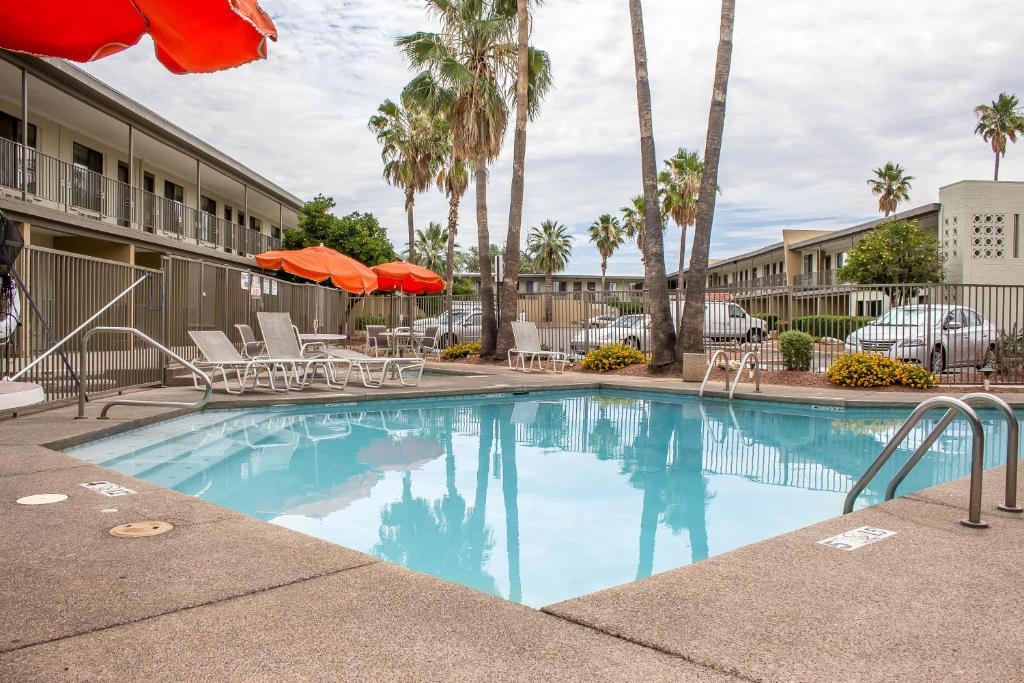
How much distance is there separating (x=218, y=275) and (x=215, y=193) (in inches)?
704

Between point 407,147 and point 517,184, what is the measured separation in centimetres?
1723

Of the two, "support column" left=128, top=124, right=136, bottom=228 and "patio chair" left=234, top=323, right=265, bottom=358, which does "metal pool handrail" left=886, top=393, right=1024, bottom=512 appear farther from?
"support column" left=128, top=124, right=136, bottom=228

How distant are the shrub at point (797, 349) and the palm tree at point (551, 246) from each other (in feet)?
168

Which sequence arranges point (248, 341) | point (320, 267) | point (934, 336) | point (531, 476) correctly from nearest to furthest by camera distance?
point (531, 476) < point (248, 341) < point (934, 336) < point (320, 267)

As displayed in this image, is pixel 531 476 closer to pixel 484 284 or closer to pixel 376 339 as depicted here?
pixel 484 284

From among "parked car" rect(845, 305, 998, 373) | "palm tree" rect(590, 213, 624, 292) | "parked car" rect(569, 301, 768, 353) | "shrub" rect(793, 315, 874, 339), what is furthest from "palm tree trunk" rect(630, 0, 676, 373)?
"palm tree" rect(590, 213, 624, 292)

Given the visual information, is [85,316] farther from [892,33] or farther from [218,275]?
[892,33]

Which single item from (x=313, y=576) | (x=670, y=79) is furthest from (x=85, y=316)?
(x=670, y=79)

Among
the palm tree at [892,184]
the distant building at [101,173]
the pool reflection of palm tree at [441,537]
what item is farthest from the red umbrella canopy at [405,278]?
the palm tree at [892,184]

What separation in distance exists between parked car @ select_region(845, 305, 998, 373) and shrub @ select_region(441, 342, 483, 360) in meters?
10.3

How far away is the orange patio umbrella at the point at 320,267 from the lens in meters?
15.7

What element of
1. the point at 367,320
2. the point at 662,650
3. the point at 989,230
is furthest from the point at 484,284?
the point at 989,230

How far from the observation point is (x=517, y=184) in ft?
63.5

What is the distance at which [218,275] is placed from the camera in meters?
14.3
